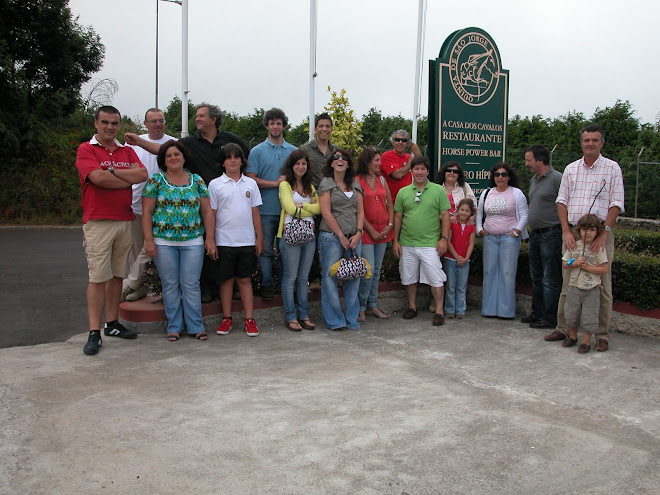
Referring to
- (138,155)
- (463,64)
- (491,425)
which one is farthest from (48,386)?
(463,64)

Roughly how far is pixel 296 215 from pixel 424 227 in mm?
1490

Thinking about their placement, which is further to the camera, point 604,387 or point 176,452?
point 604,387

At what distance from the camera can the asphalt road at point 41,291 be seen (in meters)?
5.99

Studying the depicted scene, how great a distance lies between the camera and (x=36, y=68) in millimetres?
19875

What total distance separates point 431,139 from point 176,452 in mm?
5620

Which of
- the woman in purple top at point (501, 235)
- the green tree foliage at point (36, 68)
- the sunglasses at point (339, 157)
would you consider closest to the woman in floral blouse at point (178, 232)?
the sunglasses at point (339, 157)

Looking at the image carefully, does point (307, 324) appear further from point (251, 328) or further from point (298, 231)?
point (298, 231)

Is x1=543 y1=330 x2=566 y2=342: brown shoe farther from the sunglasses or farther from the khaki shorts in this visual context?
the khaki shorts

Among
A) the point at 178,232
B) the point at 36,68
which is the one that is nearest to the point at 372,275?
the point at 178,232

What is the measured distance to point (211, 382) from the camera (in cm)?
452

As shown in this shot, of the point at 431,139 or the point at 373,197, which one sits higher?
the point at 431,139

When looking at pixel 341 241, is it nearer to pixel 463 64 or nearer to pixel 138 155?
pixel 138 155

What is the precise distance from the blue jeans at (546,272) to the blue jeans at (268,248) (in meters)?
2.68

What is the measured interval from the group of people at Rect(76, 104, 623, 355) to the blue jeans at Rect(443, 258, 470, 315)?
12 millimetres
